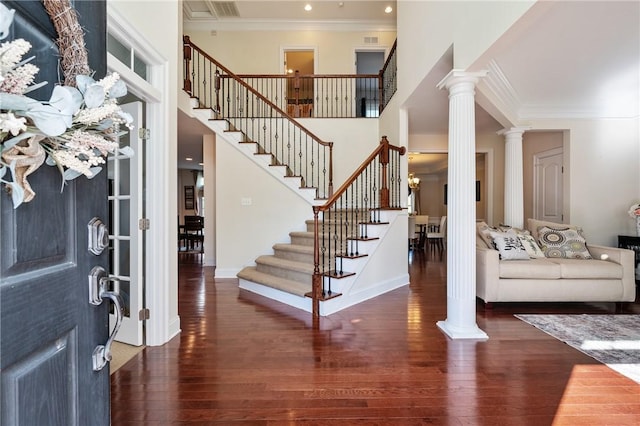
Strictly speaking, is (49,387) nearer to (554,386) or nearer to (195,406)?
(195,406)

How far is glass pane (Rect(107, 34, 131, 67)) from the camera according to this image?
7.20 ft

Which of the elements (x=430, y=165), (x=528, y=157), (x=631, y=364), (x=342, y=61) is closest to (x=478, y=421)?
(x=631, y=364)

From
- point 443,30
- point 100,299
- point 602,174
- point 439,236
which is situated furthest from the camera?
point 439,236

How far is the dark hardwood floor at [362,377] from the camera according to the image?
1793 mm

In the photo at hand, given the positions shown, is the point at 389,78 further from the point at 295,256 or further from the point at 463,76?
the point at 295,256

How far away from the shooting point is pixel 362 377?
2170 mm

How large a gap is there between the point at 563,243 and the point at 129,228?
5181 millimetres

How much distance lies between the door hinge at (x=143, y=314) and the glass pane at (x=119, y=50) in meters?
2.02

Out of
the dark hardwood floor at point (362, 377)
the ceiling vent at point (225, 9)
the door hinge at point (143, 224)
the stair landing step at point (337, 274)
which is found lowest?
the dark hardwood floor at point (362, 377)

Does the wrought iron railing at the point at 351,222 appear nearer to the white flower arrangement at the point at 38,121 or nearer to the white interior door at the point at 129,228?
the white interior door at the point at 129,228

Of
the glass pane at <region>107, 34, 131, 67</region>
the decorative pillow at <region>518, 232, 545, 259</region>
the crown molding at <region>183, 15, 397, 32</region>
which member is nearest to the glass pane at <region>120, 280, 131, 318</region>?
the glass pane at <region>107, 34, 131, 67</region>

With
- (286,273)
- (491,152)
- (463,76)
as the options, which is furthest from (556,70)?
(286,273)

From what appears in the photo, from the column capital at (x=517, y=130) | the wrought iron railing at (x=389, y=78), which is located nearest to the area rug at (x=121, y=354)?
the wrought iron railing at (x=389, y=78)

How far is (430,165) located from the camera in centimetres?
1167
